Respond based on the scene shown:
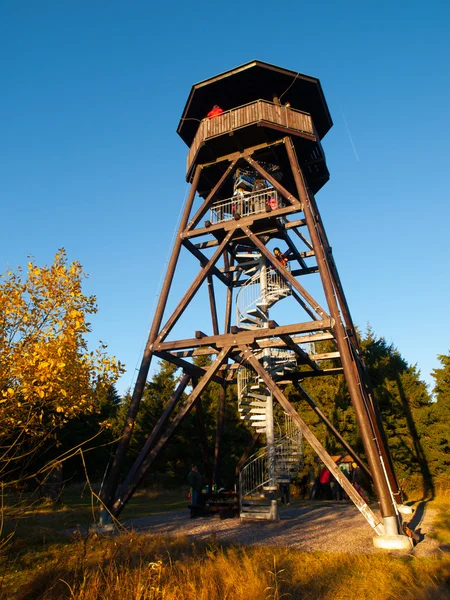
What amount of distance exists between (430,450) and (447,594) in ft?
59.6

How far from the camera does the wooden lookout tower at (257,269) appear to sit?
1134cm

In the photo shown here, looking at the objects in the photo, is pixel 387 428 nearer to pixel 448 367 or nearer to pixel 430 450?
pixel 430 450

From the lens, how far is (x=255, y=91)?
49.2 ft

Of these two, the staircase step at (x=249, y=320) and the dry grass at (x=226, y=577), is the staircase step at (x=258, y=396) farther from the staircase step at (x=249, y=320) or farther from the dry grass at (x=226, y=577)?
the dry grass at (x=226, y=577)

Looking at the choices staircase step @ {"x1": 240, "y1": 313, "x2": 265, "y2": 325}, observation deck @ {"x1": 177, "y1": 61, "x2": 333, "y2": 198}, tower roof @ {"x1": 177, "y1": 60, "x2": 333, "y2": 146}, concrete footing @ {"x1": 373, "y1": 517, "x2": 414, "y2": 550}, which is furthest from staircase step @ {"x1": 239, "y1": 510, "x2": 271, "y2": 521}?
tower roof @ {"x1": 177, "y1": 60, "x2": 333, "y2": 146}

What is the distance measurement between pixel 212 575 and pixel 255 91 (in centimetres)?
1418

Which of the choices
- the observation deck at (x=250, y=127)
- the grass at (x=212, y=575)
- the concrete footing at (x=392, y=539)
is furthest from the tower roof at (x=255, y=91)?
the grass at (x=212, y=575)

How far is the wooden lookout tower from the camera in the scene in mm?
11336

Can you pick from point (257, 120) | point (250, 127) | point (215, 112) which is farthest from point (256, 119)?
point (215, 112)

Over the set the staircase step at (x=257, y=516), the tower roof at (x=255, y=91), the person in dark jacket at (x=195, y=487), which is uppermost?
the tower roof at (x=255, y=91)

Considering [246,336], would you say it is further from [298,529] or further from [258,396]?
[298,529]

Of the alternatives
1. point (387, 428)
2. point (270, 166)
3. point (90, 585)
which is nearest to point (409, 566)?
point (90, 585)

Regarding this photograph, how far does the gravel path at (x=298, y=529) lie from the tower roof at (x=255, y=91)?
41.9ft

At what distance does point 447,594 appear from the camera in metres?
5.18
